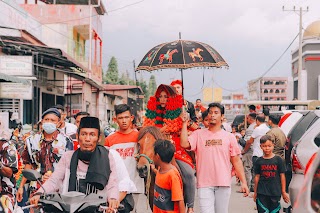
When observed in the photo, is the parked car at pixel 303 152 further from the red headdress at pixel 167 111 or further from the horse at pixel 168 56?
the horse at pixel 168 56

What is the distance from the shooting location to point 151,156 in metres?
6.80

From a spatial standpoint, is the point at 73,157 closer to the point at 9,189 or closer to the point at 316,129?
the point at 9,189

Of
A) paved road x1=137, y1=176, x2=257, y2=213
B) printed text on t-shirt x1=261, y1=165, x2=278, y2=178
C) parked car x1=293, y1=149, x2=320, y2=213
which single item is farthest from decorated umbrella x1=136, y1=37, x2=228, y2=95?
parked car x1=293, y1=149, x2=320, y2=213

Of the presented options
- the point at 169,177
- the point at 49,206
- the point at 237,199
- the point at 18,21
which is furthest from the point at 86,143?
the point at 18,21

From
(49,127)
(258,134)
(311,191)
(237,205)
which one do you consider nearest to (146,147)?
(49,127)

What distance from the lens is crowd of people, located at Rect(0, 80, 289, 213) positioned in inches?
193

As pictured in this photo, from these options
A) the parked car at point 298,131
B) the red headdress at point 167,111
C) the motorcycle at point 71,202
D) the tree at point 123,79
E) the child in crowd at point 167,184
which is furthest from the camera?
the tree at point 123,79

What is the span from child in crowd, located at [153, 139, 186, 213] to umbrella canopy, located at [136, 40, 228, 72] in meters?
2.54

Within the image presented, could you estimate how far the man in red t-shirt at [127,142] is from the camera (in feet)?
22.5

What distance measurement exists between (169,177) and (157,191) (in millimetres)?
245

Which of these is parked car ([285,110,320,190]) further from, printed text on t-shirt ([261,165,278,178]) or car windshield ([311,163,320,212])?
car windshield ([311,163,320,212])

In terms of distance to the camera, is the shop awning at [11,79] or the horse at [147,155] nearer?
the horse at [147,155]

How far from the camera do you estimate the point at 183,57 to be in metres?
8.44

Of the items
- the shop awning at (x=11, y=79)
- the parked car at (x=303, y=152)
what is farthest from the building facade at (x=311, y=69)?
the parked car at (x=303, y=152)
